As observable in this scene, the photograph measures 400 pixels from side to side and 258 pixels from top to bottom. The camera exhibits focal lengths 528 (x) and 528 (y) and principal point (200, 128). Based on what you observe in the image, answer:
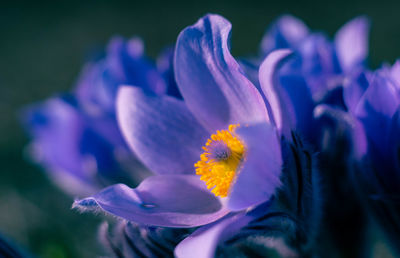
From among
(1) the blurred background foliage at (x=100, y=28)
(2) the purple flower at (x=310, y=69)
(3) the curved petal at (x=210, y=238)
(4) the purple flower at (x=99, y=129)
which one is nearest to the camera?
(3) the curved petal at (x=210, y=238)

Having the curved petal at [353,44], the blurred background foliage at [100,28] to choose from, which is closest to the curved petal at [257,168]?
the curved petal at [353,44]

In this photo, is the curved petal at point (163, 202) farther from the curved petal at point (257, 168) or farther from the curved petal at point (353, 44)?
the curved petal at point (353, 44)

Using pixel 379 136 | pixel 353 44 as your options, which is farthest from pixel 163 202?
pixel 353 44

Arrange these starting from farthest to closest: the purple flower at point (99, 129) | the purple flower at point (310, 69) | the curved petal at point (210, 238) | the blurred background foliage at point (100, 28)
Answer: the blurred background foliage at point (100, 28) → the purple flower at point (99, 129) → the purple flower at point (310, 69) → the curved petal at point (210, 238)

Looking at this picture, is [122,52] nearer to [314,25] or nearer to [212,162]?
[212,162]

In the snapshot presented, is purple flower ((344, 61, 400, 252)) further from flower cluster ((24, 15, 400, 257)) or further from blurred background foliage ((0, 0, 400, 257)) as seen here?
blurred background foliage ((0, 0, 400, 257))

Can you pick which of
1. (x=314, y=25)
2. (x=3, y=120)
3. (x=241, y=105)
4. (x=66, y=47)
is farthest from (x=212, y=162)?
(x=66, y=47)

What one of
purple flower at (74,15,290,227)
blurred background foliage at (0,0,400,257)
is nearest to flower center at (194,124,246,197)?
purple flower at (74,15,290,227)
